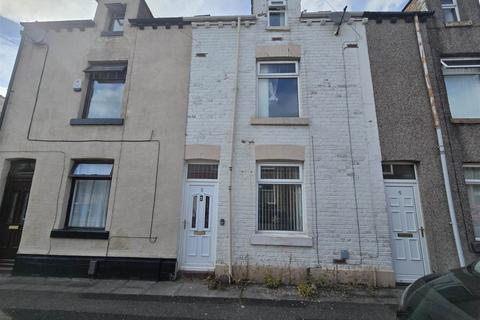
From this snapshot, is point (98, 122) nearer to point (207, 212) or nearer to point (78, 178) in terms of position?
point (78, 178)

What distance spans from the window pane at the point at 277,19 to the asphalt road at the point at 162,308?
696 centimetres

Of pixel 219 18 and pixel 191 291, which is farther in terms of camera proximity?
pixel 219 18

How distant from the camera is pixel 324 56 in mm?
6395

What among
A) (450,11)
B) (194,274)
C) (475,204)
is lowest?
(194,274)

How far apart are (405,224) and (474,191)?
183 cm

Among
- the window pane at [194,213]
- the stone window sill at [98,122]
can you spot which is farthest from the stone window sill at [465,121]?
the stone window sill at [98,122]

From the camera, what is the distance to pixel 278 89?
6504mm

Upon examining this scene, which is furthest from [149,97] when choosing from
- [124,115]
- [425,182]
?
[425,182]

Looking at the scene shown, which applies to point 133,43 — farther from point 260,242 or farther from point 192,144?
point 260,242

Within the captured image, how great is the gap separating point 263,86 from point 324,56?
178 cm

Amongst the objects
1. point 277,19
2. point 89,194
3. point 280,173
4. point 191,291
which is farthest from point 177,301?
point 277,19

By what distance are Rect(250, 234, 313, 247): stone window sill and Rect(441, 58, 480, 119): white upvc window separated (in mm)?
5013

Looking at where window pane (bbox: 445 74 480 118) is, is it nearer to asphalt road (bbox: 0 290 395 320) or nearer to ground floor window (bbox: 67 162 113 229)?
asphalt road (bbox: 0 290 395 320)

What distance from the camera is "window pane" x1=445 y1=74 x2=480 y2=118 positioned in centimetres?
614
